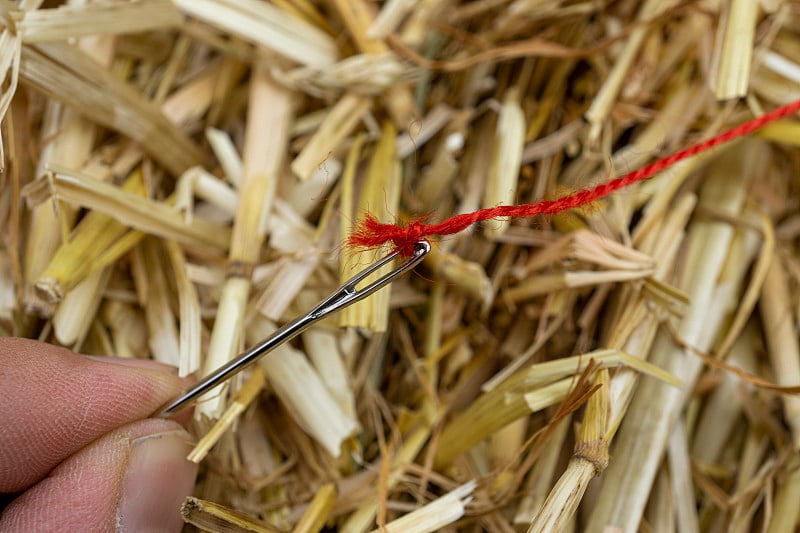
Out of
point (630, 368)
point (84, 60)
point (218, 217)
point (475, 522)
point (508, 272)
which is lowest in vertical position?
point (475, 522)

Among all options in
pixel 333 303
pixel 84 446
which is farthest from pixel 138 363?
pixel 333 303

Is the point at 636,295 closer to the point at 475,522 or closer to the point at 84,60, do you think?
the point at 475,522

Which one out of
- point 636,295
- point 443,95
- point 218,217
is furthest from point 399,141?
point 636,295

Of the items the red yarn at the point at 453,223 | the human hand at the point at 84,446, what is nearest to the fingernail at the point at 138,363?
the human hand at the point at 84,446

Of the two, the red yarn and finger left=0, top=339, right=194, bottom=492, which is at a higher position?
the red yarn

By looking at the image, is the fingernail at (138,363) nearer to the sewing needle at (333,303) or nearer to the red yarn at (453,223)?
the sewing needle at (333,303)

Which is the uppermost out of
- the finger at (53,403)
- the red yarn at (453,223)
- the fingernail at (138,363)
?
the red yarn at (453,223)

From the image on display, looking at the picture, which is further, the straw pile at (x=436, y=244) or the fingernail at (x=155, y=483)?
the straw pile at (x=436, y=244)

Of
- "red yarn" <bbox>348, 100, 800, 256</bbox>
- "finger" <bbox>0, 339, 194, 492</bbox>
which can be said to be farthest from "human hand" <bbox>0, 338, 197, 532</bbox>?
"red yarn" <bbox>348, 100, 800, 256</bbox>

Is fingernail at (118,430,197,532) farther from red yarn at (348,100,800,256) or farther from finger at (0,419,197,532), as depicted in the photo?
red yarn at (348,100,800,256)
